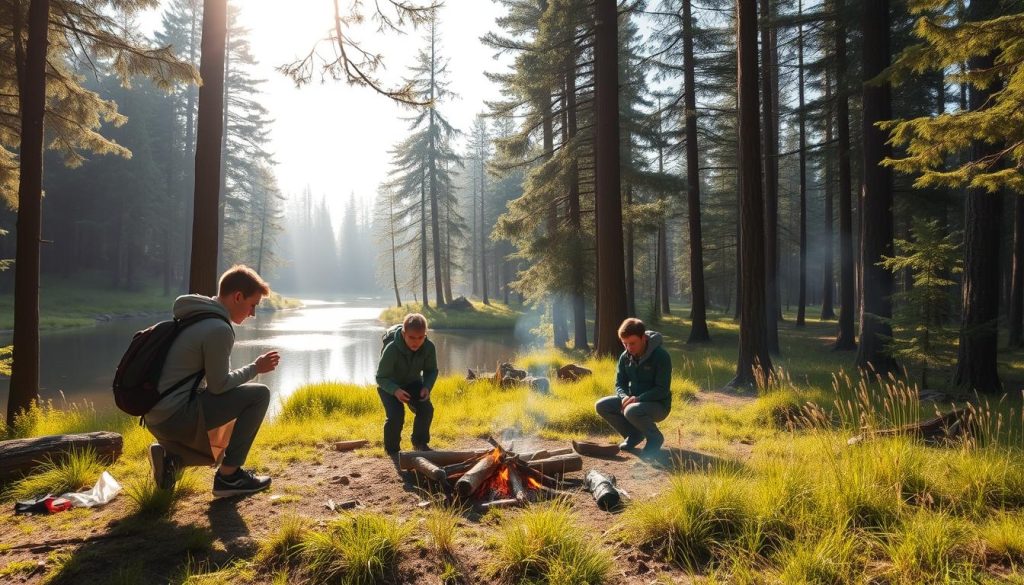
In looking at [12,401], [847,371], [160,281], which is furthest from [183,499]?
[160,281]

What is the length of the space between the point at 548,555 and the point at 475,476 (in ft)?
3.72

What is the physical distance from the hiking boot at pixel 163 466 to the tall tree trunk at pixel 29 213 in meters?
4.06

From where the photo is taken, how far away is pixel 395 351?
16.4 feet

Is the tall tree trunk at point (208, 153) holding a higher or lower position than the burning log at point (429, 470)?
higher

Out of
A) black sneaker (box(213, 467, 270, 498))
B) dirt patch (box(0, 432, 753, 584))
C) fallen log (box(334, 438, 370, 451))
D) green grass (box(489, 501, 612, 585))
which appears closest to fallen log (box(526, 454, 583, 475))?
dirt patch (box(0, 432, 753, 584))

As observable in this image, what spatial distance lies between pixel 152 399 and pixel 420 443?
248 cm

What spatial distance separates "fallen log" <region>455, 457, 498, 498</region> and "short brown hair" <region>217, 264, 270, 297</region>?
6.56 ft

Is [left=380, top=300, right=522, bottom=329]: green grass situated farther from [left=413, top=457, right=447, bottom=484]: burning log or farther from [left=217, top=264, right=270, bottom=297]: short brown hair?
[left=217, top=264, right=270, bottom=297]: short brown hair

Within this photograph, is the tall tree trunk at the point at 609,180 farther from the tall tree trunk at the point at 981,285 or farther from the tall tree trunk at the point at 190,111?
the tall tree trunk at the point at 190,111

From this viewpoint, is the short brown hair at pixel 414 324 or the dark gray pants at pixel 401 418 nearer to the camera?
the short brown hair at pixel 414 324

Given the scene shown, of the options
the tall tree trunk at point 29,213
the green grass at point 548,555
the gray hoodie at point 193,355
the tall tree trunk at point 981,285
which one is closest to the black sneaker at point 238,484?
the gray hoodie at point 193,355

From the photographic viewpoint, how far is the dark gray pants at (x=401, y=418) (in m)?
5.04

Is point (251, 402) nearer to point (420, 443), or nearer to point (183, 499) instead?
point (183, 499)

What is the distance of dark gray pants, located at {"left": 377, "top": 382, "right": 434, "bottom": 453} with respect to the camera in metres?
5.04
